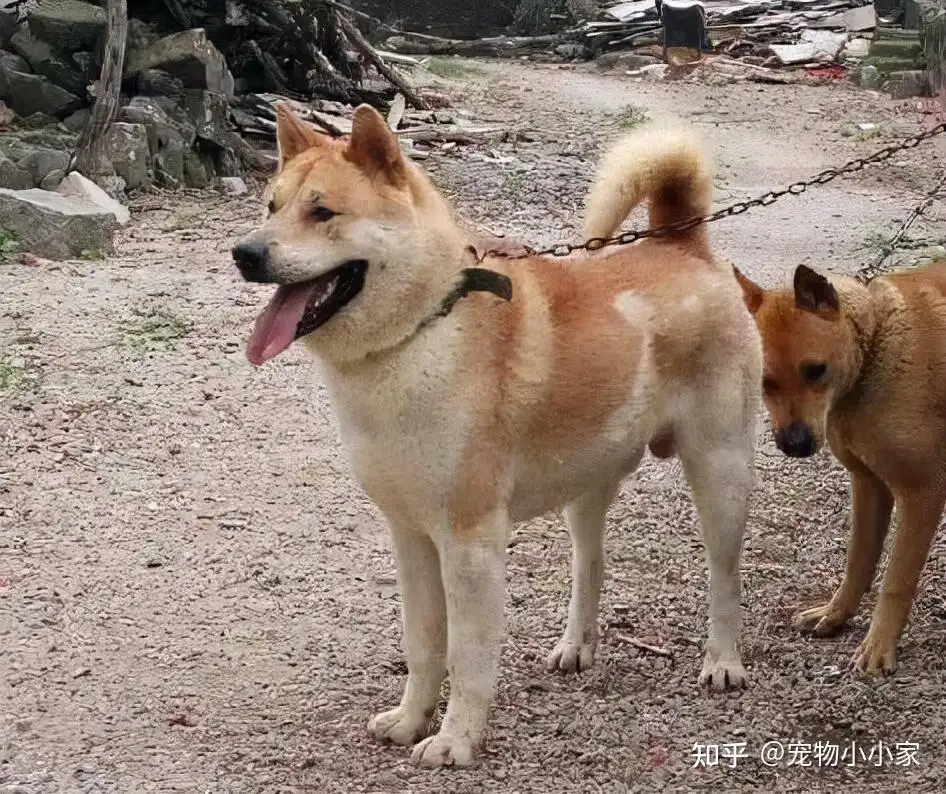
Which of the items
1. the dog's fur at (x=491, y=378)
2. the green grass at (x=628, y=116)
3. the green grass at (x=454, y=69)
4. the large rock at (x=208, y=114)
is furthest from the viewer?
the green grass at (x=454, y=69)

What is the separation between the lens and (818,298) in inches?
162

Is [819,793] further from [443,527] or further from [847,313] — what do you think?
[847,313]

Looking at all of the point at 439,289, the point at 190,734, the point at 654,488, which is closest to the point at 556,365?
the point at 439,289

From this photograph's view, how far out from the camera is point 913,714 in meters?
3.84

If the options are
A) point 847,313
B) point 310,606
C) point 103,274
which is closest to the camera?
point 847,313

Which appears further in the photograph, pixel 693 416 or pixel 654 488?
pixel 654 488

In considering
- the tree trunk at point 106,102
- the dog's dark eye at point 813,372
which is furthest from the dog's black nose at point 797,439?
the tree trunk at point 106,102

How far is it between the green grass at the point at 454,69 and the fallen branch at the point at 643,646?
515 inches

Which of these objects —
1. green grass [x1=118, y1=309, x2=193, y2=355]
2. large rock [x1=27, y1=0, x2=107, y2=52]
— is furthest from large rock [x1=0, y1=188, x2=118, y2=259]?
large rock [x1=27, y1=0, x2=107, y2=52]

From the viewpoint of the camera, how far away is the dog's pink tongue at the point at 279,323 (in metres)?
3.10

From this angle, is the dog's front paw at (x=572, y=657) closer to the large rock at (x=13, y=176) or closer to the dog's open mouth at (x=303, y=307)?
the dog's open mouth at (x=303, y=307)

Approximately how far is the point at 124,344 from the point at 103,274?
1.34 m

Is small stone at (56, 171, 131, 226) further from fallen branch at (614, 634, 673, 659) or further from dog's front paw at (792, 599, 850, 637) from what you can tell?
dog's front paw at (792, 599, 850, 637)

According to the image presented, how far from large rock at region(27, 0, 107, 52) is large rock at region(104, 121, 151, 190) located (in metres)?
1.65
